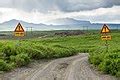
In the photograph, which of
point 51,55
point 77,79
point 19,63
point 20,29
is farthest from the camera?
point 51,55

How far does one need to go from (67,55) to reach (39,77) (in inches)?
854

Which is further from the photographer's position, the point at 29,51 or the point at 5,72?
the point at 29,51

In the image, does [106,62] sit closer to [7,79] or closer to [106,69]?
[106,69]

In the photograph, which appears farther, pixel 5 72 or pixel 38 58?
pixel 38 58

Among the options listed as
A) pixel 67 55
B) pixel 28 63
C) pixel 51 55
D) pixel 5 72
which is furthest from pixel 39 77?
pixel 67 55

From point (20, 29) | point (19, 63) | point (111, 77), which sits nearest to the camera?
point (111, 77)

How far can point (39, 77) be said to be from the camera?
19.9 m

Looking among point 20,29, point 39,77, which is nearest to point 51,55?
point 20,29

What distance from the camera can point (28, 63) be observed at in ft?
89.6

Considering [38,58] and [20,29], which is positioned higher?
[20,29]

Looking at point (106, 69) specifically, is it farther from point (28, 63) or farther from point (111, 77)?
point (28, 63)

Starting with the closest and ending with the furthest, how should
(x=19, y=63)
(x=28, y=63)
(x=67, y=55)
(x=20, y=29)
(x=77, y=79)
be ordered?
(x=77, y=79)
(x=19, y=63)
(x=28, y=63)
(x=20, y=29)
(x=67, y=55)

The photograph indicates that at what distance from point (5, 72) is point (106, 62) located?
6961 millimetres

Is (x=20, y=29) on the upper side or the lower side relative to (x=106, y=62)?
upper
